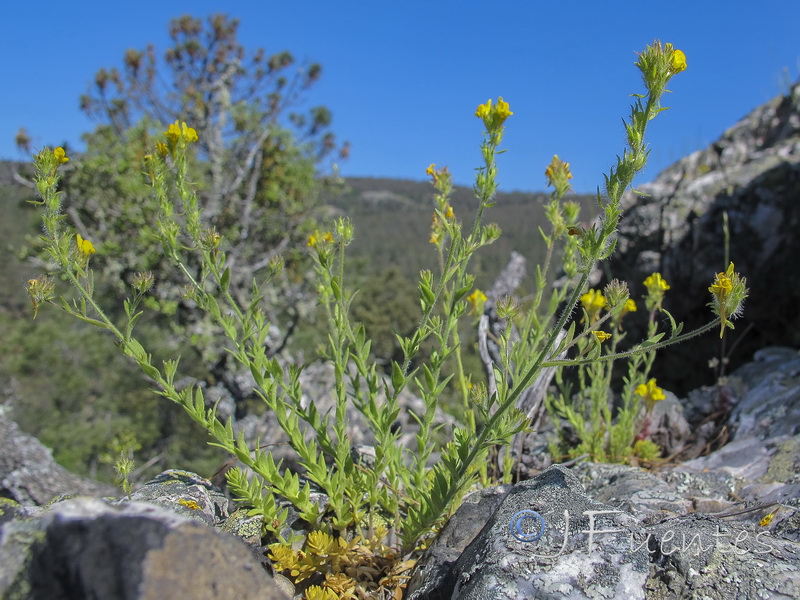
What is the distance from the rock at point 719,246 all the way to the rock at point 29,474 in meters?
5.66

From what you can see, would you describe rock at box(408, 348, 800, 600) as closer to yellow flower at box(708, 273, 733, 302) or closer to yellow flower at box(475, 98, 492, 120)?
yellow flower at box(708, 273, 733, 302)

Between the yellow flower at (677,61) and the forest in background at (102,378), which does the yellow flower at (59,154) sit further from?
the forest in background at (102,378)

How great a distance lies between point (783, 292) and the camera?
5.00 meters

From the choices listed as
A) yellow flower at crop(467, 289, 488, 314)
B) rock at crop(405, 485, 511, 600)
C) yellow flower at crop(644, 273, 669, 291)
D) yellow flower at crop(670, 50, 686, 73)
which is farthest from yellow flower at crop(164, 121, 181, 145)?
yellow flower at crop(644, 273, 669, 291)

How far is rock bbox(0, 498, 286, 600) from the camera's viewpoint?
2.93 ft

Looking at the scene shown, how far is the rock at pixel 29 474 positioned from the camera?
4.54m

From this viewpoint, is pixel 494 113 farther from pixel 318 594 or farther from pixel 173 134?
pixel 318 594

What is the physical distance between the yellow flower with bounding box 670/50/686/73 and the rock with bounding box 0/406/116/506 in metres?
4.98

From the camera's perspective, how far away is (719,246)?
5148mm

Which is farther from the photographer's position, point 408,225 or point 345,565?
→ point 408,225

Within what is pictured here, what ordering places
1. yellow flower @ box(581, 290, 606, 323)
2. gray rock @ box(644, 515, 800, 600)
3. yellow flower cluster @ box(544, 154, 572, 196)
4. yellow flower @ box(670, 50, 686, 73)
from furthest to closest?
1. yellow flower @ box(581, 290, 606, 323)
2. yellow flower cluster @ box(544, 154, 572, 196)
3. yellow flower @ box(670, 50, 686, 73)
4. gray rock @ box(644, 515, 800, 600)

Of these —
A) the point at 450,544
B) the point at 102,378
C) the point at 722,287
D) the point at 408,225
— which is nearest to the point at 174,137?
the point at 450,544

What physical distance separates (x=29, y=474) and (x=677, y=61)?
561cm

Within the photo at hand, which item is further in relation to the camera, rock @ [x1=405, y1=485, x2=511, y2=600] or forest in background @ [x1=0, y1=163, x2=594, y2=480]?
forest in background @ [x1=0, y1=163, x2=594, y2=480]
